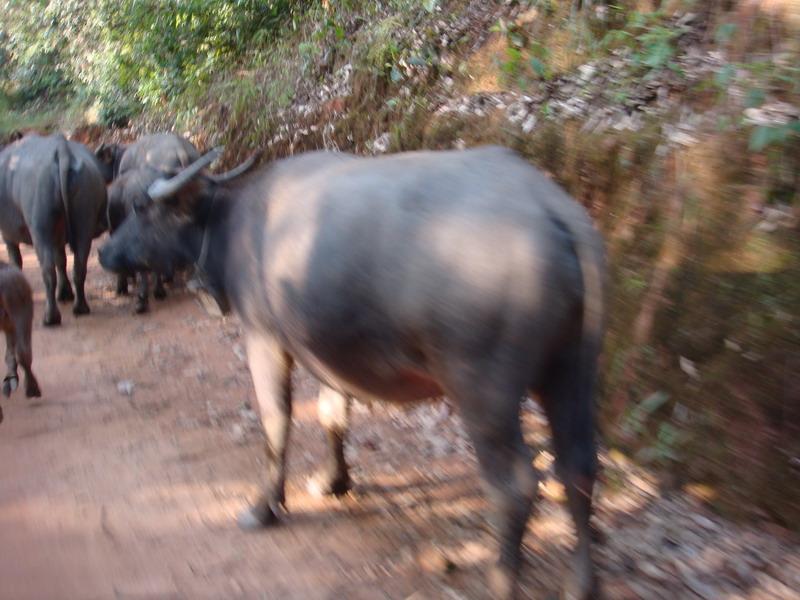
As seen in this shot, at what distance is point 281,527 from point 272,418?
0.70 metres

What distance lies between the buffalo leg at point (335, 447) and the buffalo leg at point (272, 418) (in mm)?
353

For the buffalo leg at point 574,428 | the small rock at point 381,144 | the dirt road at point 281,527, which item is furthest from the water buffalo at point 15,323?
the buffalo leg at point 574,428

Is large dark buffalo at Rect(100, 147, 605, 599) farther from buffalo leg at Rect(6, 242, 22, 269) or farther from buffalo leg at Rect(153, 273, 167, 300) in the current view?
buffalo leg at Rect(6, 242, 22, 269)

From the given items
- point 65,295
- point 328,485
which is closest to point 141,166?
point 65,295

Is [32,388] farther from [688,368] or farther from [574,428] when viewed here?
[688,368]

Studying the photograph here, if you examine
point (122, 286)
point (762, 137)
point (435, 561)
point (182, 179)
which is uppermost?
point (762, 137)

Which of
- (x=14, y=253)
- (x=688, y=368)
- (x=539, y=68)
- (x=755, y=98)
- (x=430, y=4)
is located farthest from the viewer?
(x=14, y=253)

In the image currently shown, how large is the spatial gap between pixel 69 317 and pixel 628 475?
280 inches

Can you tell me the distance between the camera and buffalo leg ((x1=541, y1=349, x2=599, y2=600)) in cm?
348

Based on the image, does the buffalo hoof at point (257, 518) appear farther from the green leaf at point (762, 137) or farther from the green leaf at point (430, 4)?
the green leaf at point (430, 4)

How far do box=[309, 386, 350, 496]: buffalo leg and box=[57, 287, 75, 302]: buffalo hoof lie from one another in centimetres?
595

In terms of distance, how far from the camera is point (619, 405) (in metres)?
5.03

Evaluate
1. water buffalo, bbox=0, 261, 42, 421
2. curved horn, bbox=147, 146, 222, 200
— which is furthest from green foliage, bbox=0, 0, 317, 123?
curved horn, bbox=147, 146, 222, 200

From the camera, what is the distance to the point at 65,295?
9586 millimetres
